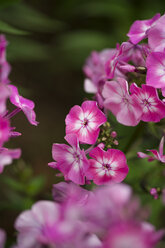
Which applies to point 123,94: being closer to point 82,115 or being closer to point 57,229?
point 82,115

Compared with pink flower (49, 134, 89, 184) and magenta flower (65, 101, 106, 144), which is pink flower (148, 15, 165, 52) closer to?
magenta flower (65, 101, 106, 144)

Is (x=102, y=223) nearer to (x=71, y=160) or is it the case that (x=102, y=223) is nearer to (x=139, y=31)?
(x=71, y=160)

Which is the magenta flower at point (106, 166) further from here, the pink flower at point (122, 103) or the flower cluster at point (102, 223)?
the flower cluster at point (102, 223)

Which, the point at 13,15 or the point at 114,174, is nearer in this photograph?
the point at 114,174

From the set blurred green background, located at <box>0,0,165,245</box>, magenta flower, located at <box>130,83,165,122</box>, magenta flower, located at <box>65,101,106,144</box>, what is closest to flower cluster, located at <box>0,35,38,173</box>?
magenta flower, located at <box>65,101,106,144</box>

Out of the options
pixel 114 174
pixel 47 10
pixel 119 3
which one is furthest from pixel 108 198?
pixel 47 10
